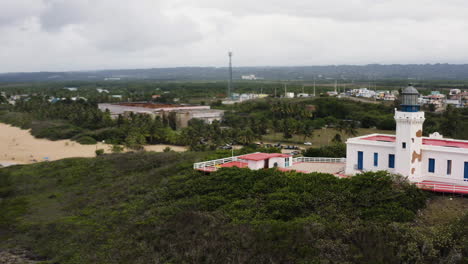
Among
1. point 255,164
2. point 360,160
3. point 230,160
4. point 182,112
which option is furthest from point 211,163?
point 182,112

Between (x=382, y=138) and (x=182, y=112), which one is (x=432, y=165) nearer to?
(x=382, y=138)

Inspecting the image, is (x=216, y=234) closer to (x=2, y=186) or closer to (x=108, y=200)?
(x=108, y=200)

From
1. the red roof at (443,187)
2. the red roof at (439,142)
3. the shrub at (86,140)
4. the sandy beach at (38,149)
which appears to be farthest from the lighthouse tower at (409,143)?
the shrub at (86,140)

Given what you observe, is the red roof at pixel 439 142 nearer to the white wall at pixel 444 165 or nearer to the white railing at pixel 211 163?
the white wall at pixel 444 165

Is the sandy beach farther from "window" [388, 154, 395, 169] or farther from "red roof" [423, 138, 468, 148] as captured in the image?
"window" [388, 154, 395, 169]

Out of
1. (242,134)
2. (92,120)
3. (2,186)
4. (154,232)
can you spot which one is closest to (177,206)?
(154,232)
